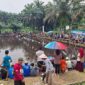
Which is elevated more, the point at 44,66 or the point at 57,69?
the point at 44,66

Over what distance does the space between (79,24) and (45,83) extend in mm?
38051

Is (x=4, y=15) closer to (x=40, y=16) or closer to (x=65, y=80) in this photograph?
(x=40, y=16)

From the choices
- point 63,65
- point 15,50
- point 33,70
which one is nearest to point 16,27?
point 15,50

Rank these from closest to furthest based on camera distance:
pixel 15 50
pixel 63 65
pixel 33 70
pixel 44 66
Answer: pixel 44 66, pixel 63 65, pixel 33 70, pixel 15 50

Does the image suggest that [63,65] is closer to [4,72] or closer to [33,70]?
[33,70]

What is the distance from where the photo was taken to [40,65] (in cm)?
1401

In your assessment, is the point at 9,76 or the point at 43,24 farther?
the point at 43,24

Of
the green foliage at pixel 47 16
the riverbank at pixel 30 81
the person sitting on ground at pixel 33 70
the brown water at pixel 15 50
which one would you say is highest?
the green foliage at pixel 47 16

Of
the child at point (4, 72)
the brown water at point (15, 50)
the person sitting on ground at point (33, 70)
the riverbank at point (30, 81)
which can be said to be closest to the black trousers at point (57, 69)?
the riverbank at point (30, 81)

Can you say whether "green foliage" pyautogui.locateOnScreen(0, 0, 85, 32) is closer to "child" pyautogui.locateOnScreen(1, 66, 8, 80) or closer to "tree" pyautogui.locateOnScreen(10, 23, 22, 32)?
"tree" pyautogui.locateOnScreen(10, 23, 22, 32)

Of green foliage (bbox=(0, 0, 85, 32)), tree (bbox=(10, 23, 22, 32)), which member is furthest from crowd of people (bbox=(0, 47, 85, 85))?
tree (bbox=(10, 23, 22, 32))

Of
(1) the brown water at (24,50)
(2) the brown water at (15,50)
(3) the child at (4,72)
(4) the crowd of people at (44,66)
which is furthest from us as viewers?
(2) the brown water at (15,50)

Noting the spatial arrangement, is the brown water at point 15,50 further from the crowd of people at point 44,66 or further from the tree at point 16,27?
the tree at point 16,27

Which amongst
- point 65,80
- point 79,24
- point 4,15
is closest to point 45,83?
point 65,80
